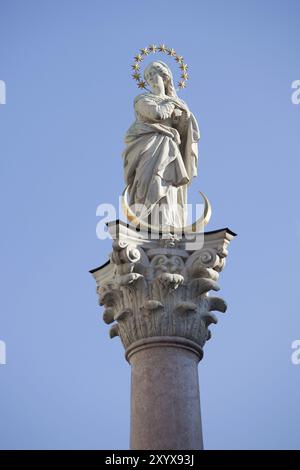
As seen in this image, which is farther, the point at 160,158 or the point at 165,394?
the point at 160,158

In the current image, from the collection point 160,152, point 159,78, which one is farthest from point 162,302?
point 159,78

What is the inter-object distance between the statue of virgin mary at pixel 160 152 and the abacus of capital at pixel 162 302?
28 millimetres

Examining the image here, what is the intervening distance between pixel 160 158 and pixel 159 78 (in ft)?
7.21

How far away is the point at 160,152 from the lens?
49.6 feet

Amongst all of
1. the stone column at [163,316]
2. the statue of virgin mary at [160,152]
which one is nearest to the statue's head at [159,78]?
the statue of virgin mary at [160,152]

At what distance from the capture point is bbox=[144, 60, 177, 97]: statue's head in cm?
1627

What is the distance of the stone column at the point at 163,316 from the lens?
473 inches

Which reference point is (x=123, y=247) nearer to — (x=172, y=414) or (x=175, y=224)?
(x=175, y=224)

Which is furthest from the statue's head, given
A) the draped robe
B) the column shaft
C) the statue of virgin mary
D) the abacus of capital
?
the column shaft

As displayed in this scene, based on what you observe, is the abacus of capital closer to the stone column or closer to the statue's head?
the stone column

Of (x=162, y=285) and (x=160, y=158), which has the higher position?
(x=160, y=158)

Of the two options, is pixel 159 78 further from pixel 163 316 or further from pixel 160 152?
pixel 163 316
